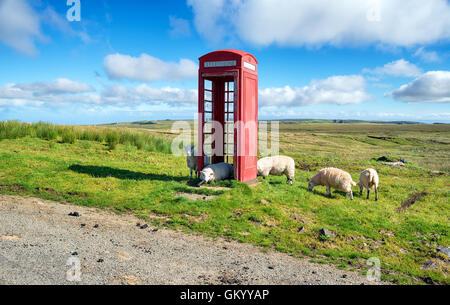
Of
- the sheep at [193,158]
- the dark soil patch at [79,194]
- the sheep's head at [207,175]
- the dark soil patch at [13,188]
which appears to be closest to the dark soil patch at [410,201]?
the sheep's head at [207,175]

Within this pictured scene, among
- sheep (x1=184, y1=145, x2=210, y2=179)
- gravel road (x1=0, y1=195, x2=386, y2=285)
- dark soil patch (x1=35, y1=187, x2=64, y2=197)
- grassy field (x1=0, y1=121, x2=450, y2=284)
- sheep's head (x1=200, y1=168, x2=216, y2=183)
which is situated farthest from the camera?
sheep (x1=184, y1=145, x2=210, y2=179)

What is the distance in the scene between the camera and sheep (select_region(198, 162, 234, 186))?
12.1 metres

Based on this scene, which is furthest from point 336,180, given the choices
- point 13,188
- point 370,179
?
point 13,188

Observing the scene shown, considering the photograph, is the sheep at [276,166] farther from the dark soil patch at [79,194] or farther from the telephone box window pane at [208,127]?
the dark soil patch at [79,194]

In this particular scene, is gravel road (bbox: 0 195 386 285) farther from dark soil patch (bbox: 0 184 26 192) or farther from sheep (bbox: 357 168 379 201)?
sheep (bbox: 357 168 379 201)

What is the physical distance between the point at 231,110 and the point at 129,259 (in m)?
8.15

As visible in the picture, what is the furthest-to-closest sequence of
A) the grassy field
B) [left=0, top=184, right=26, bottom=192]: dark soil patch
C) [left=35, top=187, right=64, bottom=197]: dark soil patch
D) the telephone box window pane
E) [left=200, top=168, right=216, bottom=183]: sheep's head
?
the telephone box window pane < [left=200, top=168, right=216, bottom=183]: sheep's head < [left=0, top=184, right=26, bottom=192]: dark soil patch < [left=35, top=187, right=64, bottom=197]: dark soil patch < the grassy field

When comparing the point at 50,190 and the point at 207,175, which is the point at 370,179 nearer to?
the point at 207,175

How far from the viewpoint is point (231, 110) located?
13070 mm

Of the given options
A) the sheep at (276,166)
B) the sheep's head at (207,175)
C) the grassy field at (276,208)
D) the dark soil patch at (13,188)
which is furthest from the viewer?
the sheep at (276,166)

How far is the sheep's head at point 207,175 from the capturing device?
12074 mm

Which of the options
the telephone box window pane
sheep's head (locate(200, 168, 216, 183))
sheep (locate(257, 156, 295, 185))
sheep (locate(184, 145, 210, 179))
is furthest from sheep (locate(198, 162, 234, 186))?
the telephone box window pane
